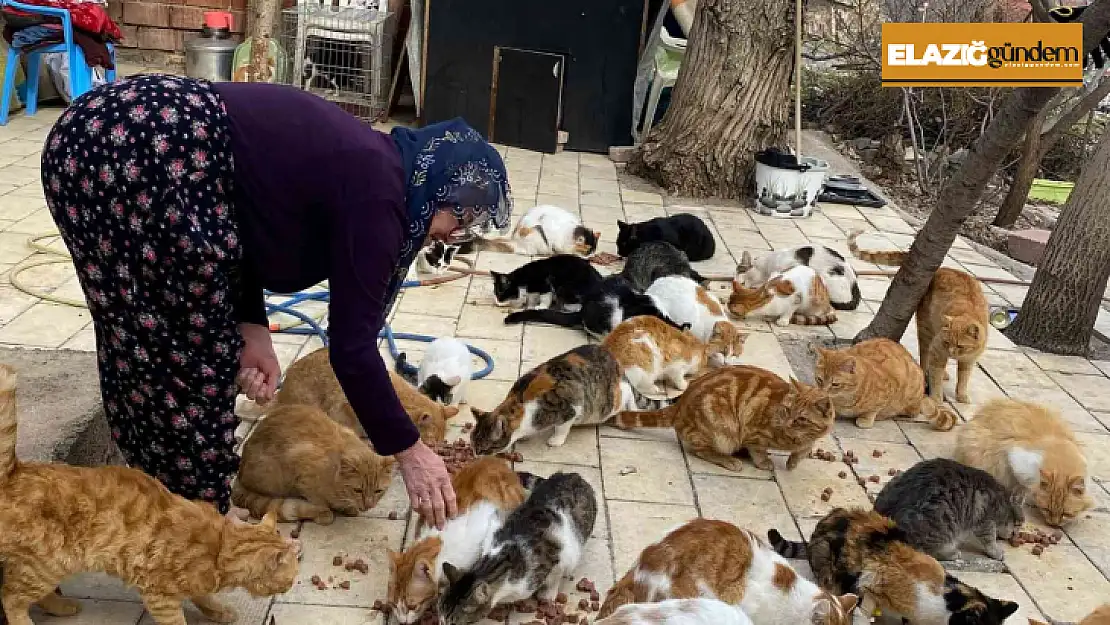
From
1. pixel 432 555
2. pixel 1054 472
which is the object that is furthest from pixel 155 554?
pixel 1054 472

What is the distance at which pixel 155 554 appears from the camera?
2.51m

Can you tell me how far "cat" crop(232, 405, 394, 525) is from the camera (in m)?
3.25

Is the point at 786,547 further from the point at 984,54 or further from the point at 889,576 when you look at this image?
the point at 984,54

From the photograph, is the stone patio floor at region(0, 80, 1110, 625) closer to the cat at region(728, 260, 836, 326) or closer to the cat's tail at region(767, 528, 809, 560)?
the cat at region(728, 260, 836, 326)

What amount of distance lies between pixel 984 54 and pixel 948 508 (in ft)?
15.7

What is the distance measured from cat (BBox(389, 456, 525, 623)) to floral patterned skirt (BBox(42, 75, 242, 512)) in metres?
0.72

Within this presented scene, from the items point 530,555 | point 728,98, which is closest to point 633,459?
point 530,555

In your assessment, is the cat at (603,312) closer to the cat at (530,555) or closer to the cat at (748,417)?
the cat at (748,417)

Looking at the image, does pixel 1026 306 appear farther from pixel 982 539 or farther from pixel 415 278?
pixel 415 278

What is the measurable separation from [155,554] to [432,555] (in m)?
0.78

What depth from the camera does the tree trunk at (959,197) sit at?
4.84 metres

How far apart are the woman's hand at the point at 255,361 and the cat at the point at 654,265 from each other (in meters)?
3.19

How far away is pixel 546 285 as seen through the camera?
18.5 feet

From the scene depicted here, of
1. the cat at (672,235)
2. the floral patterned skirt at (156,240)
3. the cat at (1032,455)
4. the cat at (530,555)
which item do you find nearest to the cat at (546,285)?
the cat at (672,235)
